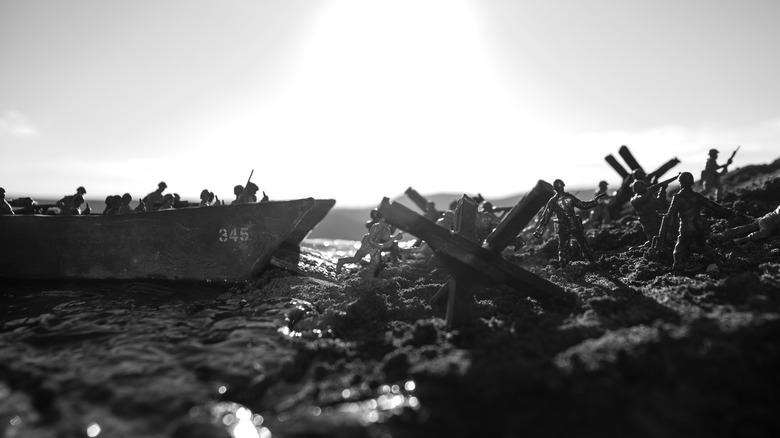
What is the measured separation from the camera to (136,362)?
4.42 meters

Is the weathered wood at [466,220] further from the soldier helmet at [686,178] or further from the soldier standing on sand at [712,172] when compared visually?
the soldier standing on sand at [712,172]

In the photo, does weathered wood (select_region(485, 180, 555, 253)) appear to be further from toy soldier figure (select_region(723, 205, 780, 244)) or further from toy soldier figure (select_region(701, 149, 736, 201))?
toy soldier figure (select_region(701, 149, 736, 201))

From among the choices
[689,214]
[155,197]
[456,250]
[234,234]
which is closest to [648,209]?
[689,214]

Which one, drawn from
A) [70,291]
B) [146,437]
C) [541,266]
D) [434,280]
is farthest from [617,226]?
[70,291]

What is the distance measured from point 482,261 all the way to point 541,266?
450 centimetres

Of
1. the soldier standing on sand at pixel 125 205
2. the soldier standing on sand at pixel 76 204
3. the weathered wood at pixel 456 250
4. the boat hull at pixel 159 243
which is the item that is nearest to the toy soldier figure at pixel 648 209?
the weathered wood at pixel 456 250

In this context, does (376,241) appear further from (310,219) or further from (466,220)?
(466,220)

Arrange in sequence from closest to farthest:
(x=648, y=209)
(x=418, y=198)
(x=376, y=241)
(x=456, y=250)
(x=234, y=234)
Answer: (x=456, y=250) → (x=648, y=209) → (x=234, y=234) → (x=376, y=241) → (x=418, y=198)

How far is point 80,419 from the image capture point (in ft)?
11.0

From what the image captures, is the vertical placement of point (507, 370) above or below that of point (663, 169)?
below

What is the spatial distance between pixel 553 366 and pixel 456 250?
6.34 ft

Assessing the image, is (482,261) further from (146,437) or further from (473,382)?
(146,437)

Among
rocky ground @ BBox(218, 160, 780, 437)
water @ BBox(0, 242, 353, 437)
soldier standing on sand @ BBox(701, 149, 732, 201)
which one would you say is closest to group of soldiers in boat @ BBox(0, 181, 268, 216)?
water @ BBox(0, 242, 353, 437)

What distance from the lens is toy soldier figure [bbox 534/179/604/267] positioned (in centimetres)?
865
